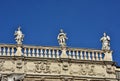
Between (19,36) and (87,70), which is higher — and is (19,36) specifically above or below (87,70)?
above

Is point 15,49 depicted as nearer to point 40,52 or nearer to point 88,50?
point 40,52

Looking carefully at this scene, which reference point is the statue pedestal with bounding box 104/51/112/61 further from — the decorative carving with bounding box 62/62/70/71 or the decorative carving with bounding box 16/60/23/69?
the decorative carving with bounding box 16/60/23/69

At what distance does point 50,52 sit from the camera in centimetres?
2428

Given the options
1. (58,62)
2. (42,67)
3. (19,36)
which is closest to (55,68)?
(58,62)

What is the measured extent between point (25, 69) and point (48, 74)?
1.27 m

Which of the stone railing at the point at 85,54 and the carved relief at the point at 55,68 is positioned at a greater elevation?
the stone railing at the point at 85,54

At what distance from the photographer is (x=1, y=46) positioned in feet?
78.3

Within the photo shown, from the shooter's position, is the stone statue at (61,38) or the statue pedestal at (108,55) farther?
the statue pedestal at (108,55)

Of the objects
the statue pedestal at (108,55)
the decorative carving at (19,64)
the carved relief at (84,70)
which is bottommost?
the carved relief at (84,70)

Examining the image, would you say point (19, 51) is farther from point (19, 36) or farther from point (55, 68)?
point (55, 68)

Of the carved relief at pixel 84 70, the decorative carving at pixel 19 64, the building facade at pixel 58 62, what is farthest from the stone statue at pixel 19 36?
the carved relief at pixel 84 70

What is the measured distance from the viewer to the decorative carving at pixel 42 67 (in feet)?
77.8

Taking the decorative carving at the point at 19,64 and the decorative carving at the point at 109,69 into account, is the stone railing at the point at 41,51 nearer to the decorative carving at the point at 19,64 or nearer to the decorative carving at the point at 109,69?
the decorative carving at the point at 19,64

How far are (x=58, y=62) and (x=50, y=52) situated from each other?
73 centimetres
